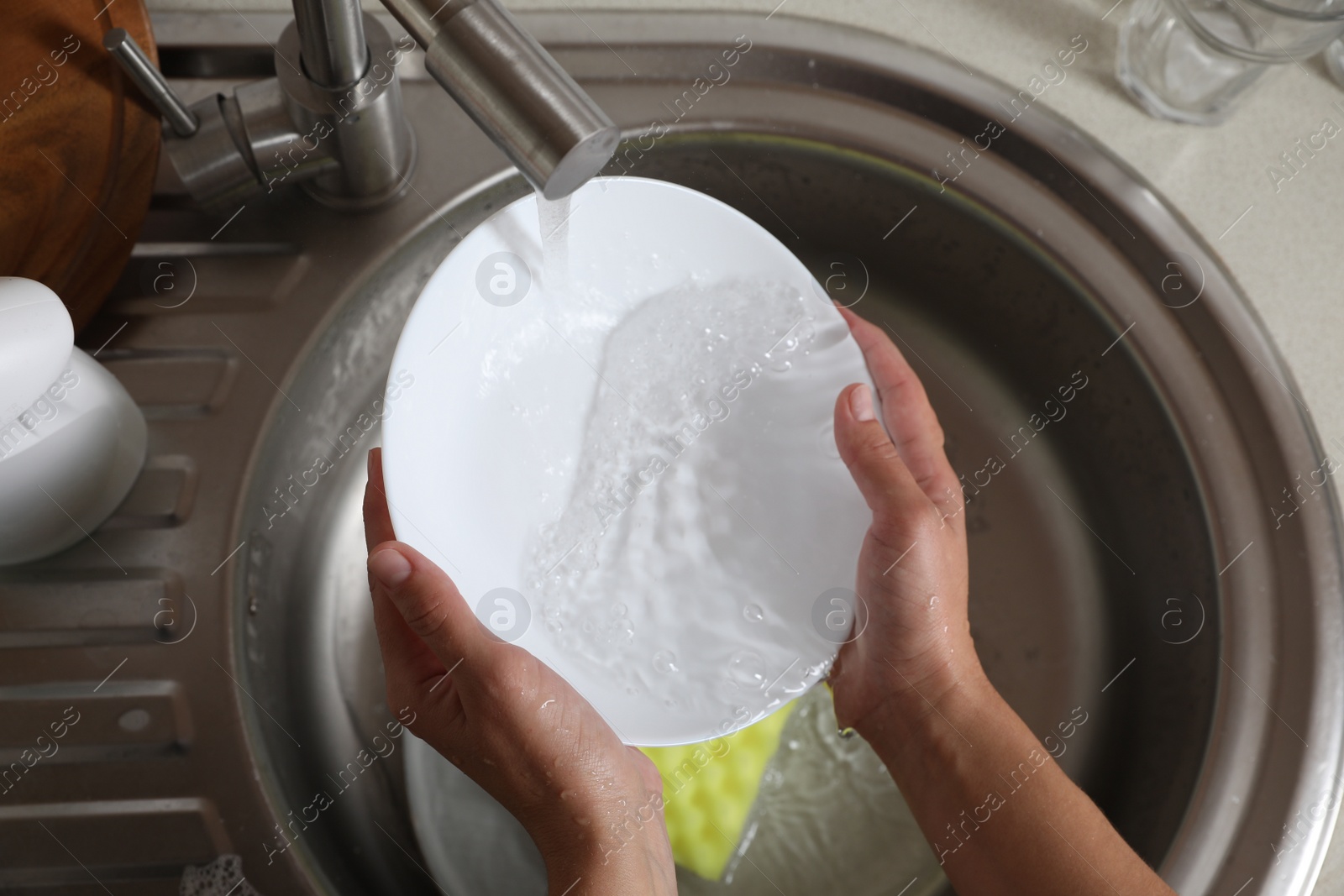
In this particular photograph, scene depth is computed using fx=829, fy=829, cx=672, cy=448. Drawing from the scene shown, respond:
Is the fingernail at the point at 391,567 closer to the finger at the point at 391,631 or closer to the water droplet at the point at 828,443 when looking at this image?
the finger at the point at 391,631

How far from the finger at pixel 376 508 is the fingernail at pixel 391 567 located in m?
0.08

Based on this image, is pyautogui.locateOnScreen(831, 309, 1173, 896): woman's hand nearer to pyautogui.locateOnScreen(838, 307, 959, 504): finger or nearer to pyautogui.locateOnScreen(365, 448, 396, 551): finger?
pyautogui.locateOnScreen(838, 307, 959, 504): finger

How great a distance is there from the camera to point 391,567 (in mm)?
430

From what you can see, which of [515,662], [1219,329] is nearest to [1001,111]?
[1219,329]

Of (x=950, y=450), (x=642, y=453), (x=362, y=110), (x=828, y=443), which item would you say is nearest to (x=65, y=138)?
(x=362, y=110)

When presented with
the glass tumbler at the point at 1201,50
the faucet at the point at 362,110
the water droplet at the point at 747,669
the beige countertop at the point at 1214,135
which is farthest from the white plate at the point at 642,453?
the glass tumbler at the point at 1201,50

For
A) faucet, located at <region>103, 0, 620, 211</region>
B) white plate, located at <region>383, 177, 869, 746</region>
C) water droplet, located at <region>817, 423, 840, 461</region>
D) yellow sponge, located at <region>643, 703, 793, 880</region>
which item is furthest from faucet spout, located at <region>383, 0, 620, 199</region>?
yellow sponge, located at <region>643, 703, 793, 880</region>

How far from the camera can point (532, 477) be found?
550 millimetres

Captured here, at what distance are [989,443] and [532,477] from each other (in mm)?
390

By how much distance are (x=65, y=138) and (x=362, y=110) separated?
7.6 inches

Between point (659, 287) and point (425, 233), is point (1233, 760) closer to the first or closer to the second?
point (659, 287)

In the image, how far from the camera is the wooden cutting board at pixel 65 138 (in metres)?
0.51

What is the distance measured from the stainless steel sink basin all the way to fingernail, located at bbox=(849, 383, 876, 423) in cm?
21

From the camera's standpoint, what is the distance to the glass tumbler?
0.59 meters
